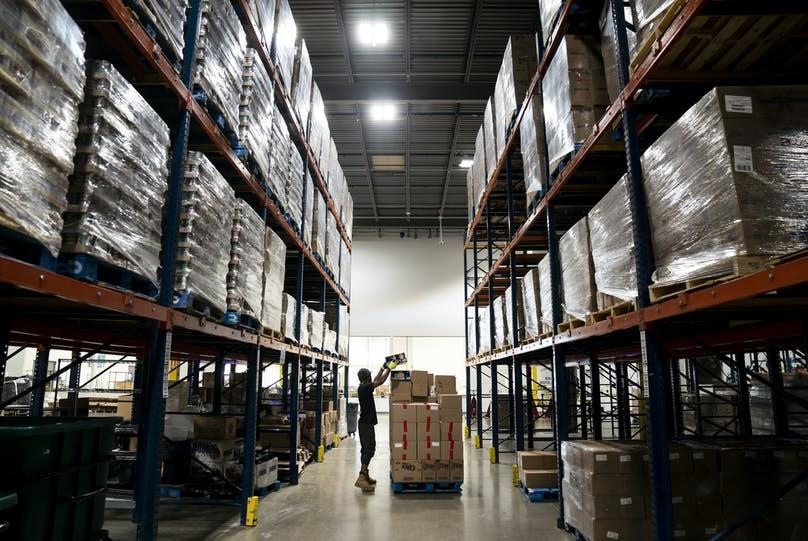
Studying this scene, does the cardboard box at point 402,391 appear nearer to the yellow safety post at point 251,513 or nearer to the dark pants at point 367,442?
the dark pants at point 367,442

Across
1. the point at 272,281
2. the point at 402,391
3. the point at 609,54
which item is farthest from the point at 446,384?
the point at 609,54

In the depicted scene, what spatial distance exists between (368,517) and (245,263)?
338 cm

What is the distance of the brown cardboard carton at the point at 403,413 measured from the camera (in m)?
7.86

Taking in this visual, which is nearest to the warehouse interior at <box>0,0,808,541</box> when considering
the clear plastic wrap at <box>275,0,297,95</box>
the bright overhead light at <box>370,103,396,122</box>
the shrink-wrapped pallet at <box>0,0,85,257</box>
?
the shrink-wrapped pallet at <box>0,0,85,257</box>

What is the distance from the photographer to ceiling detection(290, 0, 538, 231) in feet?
34.8

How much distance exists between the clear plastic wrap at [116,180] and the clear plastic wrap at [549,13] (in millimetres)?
4500

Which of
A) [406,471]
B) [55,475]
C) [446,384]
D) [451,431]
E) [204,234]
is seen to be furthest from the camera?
[446,384]

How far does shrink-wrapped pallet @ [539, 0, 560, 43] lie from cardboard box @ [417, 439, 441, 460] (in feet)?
18.5

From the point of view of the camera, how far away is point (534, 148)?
270 inches

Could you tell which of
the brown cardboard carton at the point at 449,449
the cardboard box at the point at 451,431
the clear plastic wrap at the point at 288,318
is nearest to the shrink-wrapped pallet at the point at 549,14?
the clear plastic wrap at the point at 288,318

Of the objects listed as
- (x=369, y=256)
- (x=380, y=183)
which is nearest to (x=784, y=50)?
(x=380, y=183)

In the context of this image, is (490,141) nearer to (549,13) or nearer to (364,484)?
(549,13)

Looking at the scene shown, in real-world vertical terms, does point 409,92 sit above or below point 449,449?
above

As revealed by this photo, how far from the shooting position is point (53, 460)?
9.84ft
